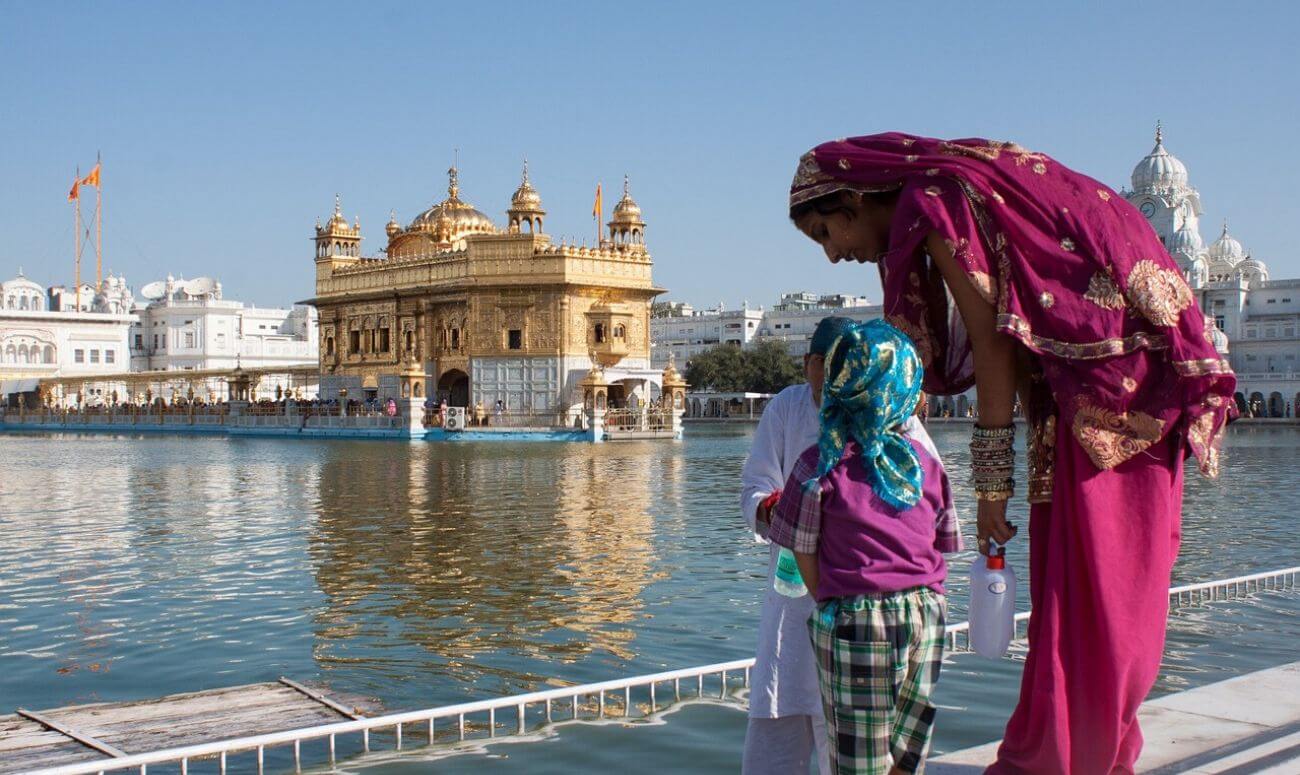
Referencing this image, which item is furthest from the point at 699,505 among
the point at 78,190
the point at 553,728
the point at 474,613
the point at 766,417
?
the point at 78,190

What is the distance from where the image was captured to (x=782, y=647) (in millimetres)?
3146

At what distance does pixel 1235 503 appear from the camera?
15.9 m

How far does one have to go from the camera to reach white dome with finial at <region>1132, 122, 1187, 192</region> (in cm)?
7438

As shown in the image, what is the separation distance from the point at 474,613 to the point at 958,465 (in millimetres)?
18646

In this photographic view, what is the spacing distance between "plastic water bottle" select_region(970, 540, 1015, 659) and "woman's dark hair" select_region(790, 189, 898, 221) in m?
0.88

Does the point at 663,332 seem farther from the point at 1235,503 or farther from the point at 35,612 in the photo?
the point at 35,612

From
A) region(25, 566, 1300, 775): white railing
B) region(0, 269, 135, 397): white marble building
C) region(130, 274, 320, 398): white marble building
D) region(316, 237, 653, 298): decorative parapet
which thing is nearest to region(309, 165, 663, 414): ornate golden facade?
region(316, 237, 653, 298): decorative parapet

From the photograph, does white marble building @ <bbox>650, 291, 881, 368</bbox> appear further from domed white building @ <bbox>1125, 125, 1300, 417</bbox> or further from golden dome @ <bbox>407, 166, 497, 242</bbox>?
golden dome @ <bbox>407, 166, 497, 242</bbox>

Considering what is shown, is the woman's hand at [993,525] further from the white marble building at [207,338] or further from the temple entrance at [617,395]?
the white marble building at [207,338]

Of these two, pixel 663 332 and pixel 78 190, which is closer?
pixel 78 190

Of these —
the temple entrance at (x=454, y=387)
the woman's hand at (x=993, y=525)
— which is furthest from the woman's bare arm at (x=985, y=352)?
the temple entrance at (x=454, y=387)

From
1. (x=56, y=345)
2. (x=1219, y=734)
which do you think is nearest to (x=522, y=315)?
(x=1219, y=734)

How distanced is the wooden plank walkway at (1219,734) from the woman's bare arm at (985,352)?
2.46 feet

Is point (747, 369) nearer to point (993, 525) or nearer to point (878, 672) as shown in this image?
point (993, 525)
